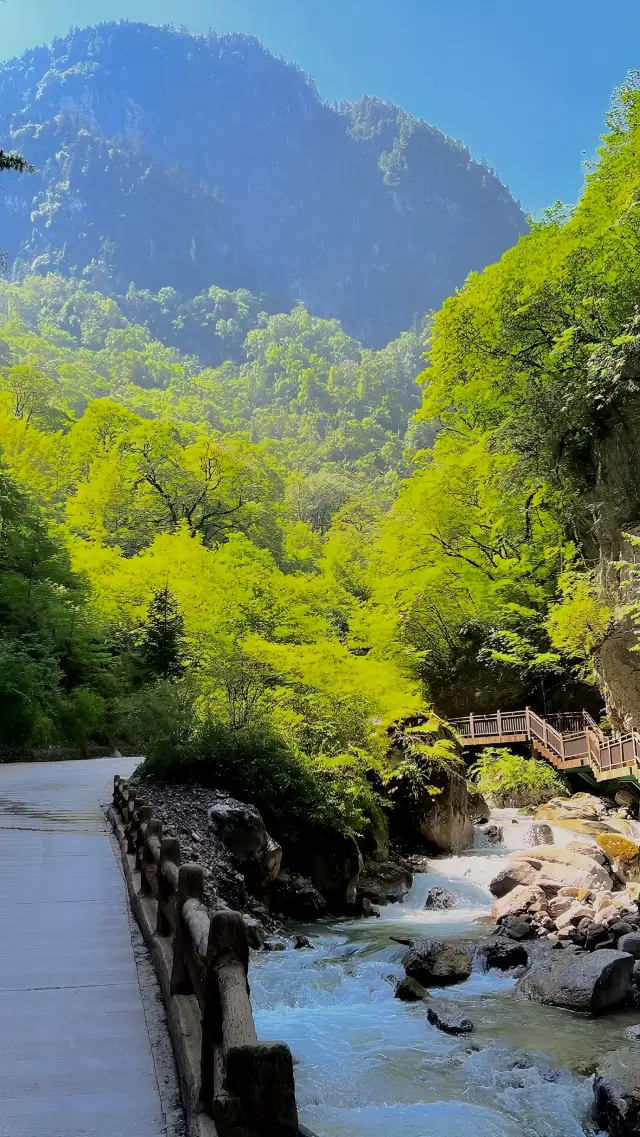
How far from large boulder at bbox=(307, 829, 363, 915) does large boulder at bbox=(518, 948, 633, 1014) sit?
411 cm

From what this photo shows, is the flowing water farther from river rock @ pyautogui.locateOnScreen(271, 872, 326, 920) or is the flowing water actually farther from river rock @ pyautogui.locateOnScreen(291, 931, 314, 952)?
river rock @ pyautogui.locateOnScreen(271, 872, 326, 920)

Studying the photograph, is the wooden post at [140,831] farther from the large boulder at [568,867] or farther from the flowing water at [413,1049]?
the large boulder at [568,867]

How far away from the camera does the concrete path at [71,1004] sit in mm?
3131

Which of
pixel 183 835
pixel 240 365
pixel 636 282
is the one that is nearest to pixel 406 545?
pixel 636 282

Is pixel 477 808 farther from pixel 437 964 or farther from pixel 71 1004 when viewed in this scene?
pixel 71 1004

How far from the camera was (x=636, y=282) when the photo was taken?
1991 cm

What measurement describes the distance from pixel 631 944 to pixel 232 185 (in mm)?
187766

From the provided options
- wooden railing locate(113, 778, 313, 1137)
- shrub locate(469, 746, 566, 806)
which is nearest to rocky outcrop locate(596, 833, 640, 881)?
shrub locate(469, 746, 566, 806)

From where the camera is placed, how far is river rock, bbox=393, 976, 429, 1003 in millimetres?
8539

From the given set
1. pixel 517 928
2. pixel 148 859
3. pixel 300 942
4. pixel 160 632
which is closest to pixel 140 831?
pixel 148 859

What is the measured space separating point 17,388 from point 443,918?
3986cm

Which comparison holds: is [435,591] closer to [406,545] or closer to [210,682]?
[406,545]

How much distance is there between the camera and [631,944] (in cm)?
970

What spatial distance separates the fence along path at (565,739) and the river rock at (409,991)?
406 inches
